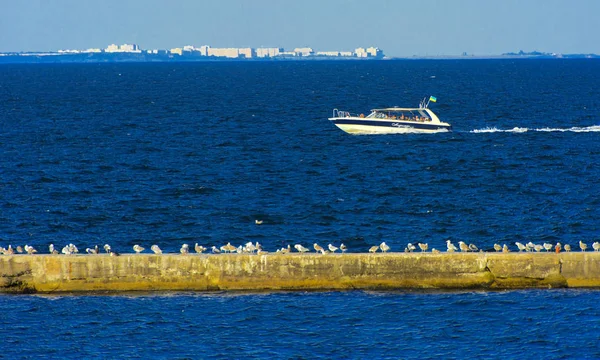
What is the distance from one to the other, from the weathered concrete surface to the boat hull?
64.7 meters

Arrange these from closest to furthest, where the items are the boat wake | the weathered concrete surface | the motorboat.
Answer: the weathered concrete surface < the motorboat < the boat wake

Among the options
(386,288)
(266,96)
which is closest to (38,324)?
(386,288)

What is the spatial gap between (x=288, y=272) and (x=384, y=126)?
65.8 m

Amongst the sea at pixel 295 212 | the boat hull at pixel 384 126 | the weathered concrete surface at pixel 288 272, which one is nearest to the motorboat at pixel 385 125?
the boat hull at pixel 384 126

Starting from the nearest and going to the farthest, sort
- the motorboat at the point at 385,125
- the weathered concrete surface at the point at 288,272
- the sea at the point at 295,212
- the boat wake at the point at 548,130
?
the sea at the point at 295,212 → the weathered concrete surface at the point at 288,272 → the motorboat at the point at 385,125 → the boat wake at the point at 548,130

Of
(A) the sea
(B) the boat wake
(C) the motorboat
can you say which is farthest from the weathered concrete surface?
(B) the boat wake

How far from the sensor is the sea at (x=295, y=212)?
38.4 meters

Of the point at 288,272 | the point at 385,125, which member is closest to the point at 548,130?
the point at 385,125

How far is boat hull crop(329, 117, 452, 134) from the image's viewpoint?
108 metres

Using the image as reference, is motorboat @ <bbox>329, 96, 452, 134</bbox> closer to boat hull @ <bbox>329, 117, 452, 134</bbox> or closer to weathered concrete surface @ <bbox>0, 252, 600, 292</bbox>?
Result: boat hull @ <bbox>329, 117, 452, 134</bbox>

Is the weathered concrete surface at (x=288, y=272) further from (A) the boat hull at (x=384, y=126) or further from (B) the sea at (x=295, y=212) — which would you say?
(A) the boat hull at (x=384, y=126)

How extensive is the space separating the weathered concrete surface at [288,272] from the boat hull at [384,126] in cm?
6473

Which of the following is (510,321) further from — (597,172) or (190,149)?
(190,149)

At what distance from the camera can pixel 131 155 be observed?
9019 centimetres
